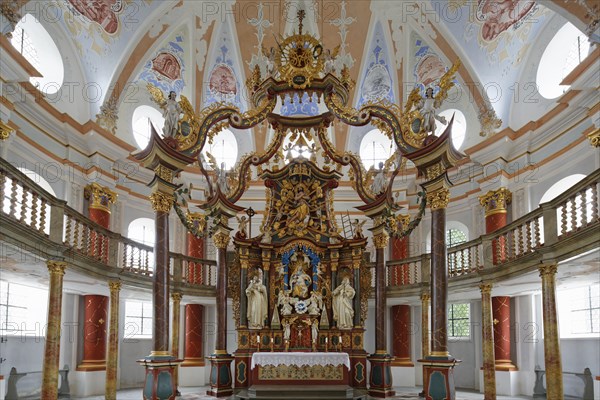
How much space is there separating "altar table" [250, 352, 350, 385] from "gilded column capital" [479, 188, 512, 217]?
7311 millimetres

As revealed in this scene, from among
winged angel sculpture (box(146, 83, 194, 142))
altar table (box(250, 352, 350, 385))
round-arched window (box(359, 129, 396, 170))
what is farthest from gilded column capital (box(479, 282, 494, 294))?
winged angel sculpture (box(146, 83, 194, 142))

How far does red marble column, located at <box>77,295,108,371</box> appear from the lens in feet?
62.4

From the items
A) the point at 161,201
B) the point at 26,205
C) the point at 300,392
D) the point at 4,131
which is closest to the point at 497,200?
the point at 300,392

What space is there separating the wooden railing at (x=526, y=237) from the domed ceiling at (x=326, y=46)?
4.46 m

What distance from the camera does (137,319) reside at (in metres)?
22.7

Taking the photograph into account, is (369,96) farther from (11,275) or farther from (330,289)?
(11,275)

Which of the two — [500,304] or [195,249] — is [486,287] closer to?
[500,304]

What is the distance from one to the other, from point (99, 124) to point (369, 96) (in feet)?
36.5

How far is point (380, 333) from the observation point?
707 inches

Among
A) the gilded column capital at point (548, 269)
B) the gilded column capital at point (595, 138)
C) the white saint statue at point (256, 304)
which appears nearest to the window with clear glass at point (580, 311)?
the gilded column capital at point (595, 138)

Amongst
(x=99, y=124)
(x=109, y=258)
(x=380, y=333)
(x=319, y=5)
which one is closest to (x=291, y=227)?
(x=380, y=333)

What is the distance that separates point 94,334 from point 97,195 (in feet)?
14.9

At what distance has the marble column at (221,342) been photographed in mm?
17000

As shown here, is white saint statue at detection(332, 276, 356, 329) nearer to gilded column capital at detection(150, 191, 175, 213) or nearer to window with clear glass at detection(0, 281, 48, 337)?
gilded column capital at detection(150, 191, 175, 213)
